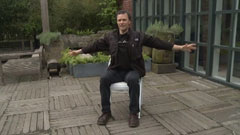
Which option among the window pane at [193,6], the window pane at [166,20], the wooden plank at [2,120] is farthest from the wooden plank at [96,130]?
the window pane at [166,20]

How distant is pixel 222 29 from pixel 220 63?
0.67 meters

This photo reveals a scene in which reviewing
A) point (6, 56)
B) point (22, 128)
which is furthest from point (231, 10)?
point (6, 56)

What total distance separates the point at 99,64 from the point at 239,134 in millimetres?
3612

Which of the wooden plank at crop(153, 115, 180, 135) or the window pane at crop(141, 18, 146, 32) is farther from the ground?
the window pane at crop(141, 18, 146, 32)

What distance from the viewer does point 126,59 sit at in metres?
3.20

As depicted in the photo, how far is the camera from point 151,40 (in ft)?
10.6

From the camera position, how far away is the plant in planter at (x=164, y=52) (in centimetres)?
559

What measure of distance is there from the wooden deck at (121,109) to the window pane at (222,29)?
0.84 metres

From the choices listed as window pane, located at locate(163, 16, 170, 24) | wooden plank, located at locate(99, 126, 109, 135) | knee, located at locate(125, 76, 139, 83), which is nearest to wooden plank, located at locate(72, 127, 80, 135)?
wooden plank, located at locate(99, 126, 109, 135)

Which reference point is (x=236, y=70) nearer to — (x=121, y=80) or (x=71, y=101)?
(x=121, y=80)

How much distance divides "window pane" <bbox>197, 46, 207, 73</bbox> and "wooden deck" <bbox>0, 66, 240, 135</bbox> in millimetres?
267

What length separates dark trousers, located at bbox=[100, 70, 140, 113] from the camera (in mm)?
3064

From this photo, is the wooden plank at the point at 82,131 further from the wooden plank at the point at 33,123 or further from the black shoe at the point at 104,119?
the wooden plank at the point at 33,123

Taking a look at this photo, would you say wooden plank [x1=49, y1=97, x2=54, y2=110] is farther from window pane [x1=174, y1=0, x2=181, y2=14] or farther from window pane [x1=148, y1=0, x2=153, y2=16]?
window pane [x1=148, y1=0, x2=153, y2=16]
